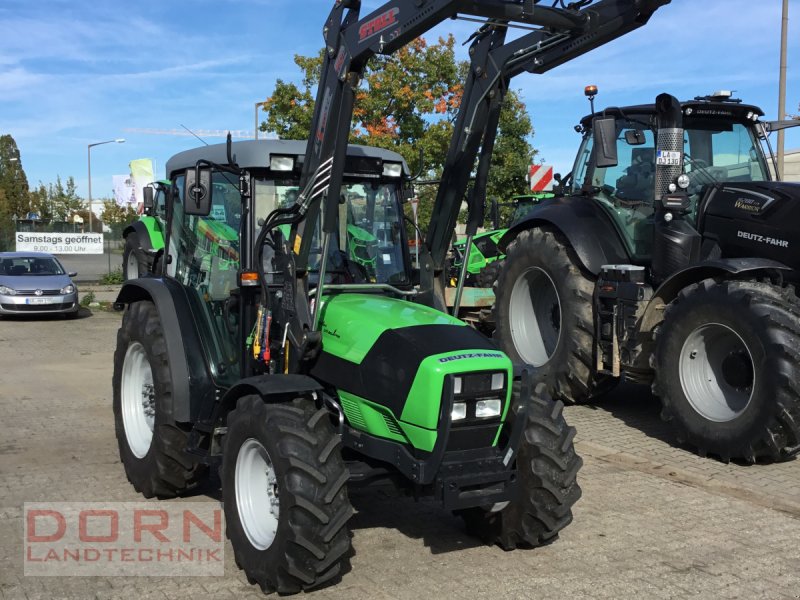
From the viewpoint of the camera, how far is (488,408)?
14.2ft

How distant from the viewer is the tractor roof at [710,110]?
26.3 ft

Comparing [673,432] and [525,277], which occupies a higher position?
[525,277]

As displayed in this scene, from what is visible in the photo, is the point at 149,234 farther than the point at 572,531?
Yes

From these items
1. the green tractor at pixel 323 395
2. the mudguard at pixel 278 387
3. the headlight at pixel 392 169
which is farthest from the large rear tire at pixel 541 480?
the headlight at pixel 392 169

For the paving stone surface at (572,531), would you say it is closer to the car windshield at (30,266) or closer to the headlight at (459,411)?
the headlight at (459,411)

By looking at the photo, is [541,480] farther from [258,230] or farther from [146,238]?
[146,238]

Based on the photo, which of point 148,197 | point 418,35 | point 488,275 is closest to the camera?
point 418,35

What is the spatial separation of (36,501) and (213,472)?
4.04ft

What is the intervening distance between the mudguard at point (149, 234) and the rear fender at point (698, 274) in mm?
10118

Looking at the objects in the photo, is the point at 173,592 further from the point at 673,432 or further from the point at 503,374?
the point at 673,432

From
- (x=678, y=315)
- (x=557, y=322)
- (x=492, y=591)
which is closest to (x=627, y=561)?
(x=492, y=591)

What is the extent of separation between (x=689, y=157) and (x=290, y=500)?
5.67 m

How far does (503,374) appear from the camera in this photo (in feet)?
14.3

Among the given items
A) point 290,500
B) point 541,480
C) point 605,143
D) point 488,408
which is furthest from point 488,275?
point 290,500
